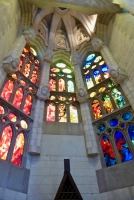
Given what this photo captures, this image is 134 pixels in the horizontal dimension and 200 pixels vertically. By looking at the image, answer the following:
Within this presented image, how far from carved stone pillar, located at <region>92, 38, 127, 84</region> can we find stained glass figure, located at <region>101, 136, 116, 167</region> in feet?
9.16

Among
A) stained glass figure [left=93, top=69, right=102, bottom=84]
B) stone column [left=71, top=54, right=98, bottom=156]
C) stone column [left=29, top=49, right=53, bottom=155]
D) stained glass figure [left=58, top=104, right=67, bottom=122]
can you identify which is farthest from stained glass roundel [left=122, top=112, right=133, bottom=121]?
stone column [left=29, top=49, right=53, bottom=155]

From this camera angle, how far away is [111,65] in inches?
325

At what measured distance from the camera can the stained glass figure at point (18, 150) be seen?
19.5 feet

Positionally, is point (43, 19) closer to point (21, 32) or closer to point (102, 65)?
point (21, 32)

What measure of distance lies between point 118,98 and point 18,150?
502 cm

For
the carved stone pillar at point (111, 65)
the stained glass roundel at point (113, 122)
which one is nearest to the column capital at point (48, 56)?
the carved stone pillar at point (111, 65)

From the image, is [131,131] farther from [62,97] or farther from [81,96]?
[62,97]

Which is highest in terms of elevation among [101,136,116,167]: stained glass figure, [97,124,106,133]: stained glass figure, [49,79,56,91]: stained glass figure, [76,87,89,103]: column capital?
[49,79,56,91]: stained glass figure

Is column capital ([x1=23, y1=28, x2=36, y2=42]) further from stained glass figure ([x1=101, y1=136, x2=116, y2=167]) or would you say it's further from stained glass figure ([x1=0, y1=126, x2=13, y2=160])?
stained glass figure ([x1=101, y1=136, x2=116, y2=167])

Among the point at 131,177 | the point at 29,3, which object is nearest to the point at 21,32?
the point at 29,3

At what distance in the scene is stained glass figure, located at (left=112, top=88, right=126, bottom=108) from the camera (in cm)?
757

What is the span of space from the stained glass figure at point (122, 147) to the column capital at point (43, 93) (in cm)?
374

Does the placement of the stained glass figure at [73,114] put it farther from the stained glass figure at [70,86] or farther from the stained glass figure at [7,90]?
the stained glass figure at [7,90]

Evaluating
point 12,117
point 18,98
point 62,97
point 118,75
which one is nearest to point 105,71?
point 118,75
